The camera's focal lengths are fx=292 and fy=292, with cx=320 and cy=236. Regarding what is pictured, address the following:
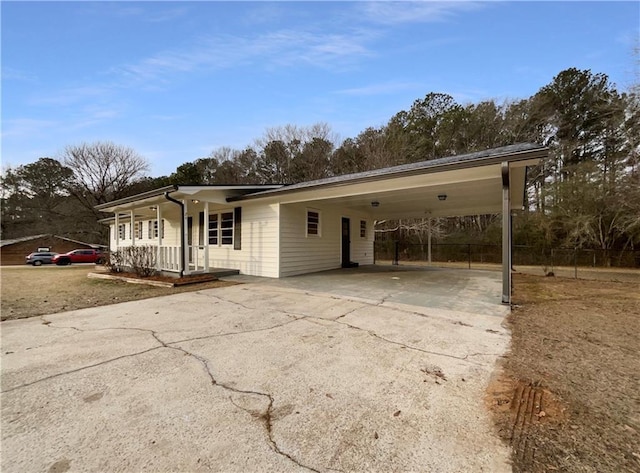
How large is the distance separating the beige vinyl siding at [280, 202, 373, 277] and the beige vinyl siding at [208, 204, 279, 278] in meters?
0.27

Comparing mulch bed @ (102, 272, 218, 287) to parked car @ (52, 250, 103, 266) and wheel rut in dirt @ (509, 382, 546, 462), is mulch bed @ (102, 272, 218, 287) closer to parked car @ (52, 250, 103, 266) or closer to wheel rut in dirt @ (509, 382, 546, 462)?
wheel rut in dirt @ (509, 382, 546, 462)

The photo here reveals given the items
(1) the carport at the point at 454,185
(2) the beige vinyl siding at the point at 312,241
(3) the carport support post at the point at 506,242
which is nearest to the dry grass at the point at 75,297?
(2) the beige vinyl siding at the point at 312,241

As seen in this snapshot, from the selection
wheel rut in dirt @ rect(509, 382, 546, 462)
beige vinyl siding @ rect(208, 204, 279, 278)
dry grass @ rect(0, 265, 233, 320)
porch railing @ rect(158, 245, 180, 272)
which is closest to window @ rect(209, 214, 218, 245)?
beige vinyl siding @ rect(208, 204, 279, 278)

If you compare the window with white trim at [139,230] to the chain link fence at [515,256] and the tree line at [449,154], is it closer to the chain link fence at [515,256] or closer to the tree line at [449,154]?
the tree line at [449,154]

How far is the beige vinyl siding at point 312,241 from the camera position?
9.66 meters

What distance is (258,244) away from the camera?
995 cm

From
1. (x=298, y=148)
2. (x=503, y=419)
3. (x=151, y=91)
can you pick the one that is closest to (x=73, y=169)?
(x=298, y=148)

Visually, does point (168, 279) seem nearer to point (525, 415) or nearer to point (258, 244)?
point (258, 244)

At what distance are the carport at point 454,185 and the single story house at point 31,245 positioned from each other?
94.8 feet

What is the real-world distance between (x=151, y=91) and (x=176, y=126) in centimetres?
675

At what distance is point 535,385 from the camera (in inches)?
102

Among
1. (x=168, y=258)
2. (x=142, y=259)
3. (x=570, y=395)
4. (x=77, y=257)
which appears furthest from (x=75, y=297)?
(x=77, y=257)

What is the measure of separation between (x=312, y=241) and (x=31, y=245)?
31.4m

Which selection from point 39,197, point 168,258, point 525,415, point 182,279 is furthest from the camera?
point 39,197
